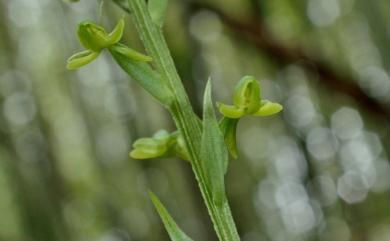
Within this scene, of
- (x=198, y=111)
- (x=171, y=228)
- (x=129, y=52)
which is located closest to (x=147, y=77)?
(x=129, y=52)

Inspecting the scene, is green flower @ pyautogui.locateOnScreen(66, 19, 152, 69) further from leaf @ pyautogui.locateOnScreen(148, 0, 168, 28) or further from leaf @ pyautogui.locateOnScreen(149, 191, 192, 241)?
leaf @ pyautogui.locateOnScreen(149, 191, 192, 241)

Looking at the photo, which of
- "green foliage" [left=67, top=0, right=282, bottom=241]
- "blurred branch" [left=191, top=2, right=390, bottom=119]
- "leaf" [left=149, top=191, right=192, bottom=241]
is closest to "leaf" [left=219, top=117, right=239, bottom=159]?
"green foliage" [left=67, top=0, right=282, bottom=241]

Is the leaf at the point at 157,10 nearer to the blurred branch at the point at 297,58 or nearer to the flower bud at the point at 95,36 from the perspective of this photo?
the flower bud at the point at 95,36

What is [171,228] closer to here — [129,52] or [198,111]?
[129,52]

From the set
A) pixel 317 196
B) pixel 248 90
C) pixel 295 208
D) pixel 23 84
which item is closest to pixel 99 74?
pixel 23 84

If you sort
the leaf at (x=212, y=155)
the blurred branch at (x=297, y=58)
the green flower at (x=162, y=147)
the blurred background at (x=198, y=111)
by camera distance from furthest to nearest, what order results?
the blurred background at (x=198, y=111), the blurred branch at (x=297, y=58), the green flower at (x=162, y=147), the leaf at (x=212, y=155)

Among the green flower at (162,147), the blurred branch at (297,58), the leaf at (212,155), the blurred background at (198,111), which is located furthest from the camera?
the blurred background at (198,111)

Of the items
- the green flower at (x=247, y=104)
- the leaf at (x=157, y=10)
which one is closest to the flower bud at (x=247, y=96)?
the green flower at (x=247, y=104)
